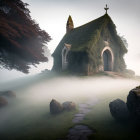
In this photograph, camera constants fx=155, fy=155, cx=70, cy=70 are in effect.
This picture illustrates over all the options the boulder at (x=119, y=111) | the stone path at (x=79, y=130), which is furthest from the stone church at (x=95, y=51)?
the boulder at (x=119, y=111)

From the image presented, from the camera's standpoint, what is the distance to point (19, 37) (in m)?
13.7

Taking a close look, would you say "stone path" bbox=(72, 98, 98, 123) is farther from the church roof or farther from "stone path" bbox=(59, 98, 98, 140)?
the church roof

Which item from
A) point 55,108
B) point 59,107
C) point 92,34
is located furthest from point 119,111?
point 92,34

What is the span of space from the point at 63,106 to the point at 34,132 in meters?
3.16

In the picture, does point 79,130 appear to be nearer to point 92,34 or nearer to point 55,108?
point 55,108

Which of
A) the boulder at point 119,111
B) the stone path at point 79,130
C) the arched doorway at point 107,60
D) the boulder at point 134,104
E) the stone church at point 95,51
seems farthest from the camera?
the arched doorway at point 107,60

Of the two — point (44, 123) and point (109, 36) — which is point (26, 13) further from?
point (109, 36)

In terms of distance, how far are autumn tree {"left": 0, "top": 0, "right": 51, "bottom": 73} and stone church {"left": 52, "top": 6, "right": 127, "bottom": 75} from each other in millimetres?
7718

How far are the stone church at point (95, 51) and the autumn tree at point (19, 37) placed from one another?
772cm

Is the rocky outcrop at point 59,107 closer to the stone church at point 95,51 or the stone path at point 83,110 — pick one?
the stone path at point 83,110

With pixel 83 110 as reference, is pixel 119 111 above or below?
above

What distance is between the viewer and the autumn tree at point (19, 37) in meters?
13.1

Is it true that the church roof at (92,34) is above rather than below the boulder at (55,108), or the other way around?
above

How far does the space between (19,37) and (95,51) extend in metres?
12.0
